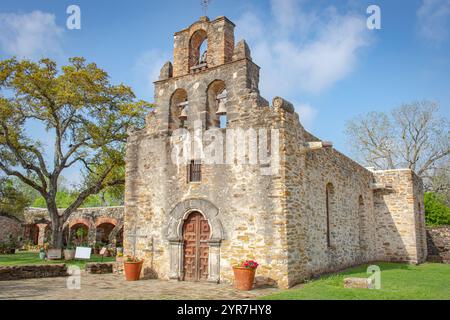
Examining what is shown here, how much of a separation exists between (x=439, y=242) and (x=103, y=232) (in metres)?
22.1

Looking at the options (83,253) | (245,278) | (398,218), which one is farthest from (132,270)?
(398,218)

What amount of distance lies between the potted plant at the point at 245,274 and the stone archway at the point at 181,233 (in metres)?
1.18

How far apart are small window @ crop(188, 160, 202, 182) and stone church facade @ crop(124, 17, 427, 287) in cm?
3

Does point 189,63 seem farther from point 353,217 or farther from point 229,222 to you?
point 353,217

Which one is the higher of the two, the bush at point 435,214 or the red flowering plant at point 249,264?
the bush at point 435,214

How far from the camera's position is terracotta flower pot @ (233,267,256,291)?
9.60m

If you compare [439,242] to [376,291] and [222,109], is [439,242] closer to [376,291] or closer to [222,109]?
[376,291]

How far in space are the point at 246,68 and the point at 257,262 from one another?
5.51 meters

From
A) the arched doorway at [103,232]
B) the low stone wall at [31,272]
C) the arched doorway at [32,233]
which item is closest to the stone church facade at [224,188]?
the low stone wall at [31,272]

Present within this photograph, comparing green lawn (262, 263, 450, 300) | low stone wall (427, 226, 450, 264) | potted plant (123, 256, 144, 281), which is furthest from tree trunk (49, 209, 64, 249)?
low stone wall (427, 226, 450, 264)

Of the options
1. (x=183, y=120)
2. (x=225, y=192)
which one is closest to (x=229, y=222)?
(x=225, y=192)

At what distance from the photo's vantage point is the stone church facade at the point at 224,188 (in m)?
10.4

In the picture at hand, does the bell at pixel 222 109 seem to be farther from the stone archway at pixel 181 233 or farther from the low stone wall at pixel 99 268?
the low stone wall at pixel 99 268
